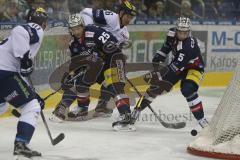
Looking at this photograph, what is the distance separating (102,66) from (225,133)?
1.96 meters

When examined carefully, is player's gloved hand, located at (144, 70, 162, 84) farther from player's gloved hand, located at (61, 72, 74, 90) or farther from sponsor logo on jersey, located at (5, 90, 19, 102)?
sponsor logo on jersey, located at (5, 90, 19, 102)

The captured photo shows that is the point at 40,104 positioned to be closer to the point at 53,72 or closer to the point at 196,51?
the point at 196,51

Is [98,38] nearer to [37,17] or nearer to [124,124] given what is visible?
[124,124]

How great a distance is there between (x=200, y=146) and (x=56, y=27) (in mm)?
3431

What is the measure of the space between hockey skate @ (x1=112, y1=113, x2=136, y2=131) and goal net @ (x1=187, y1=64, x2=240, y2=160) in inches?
41.1

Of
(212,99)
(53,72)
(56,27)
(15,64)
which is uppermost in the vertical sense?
(15,64)

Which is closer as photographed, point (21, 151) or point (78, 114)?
point (21, 151)

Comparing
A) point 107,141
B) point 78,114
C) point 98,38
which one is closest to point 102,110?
point 78,114

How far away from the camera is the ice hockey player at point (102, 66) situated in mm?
6023

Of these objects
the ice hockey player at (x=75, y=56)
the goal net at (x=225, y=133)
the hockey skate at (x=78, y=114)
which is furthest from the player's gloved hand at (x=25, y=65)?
the hockey skate at (x=78, y=114)

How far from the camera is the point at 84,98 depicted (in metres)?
6.61

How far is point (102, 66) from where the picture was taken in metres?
6.49

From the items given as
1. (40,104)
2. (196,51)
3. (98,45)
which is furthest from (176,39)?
(40,104)

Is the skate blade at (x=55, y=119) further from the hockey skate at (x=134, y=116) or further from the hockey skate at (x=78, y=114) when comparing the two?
the hockey skate at (x=134, y=116)
